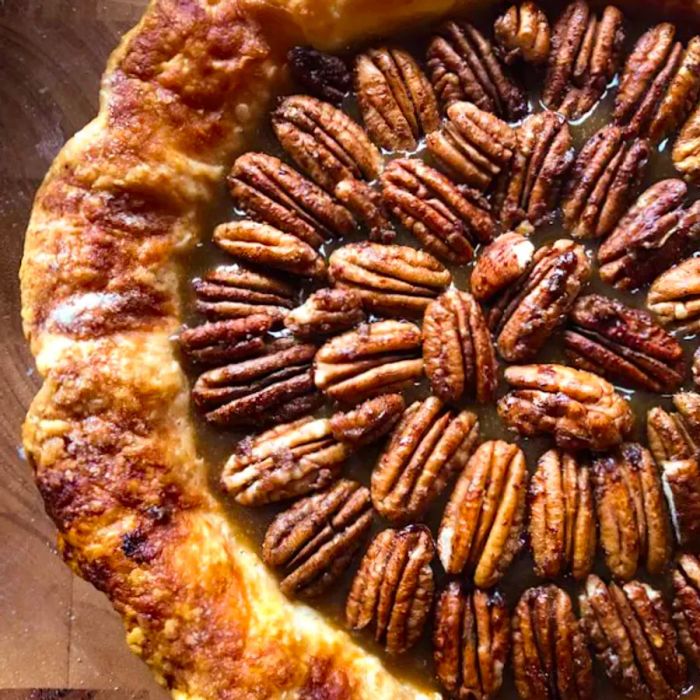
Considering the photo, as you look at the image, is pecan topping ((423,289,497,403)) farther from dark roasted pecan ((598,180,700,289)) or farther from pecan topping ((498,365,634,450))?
dark roasted pecan ((598,180,700,289))

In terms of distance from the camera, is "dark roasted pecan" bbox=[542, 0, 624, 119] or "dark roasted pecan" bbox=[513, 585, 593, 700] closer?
"dark roasted pecan" bbox=[513, 585, 593, 700]

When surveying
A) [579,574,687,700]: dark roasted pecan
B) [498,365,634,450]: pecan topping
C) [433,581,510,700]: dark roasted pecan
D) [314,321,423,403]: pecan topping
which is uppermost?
[314,321,423,403]: pecan topping

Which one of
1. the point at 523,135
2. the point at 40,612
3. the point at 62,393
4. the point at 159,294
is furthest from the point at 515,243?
the point at 40,612

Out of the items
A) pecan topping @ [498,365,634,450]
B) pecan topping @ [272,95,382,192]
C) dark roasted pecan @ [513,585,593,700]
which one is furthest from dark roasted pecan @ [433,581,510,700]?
pecan topping @ [272,95,382,192]

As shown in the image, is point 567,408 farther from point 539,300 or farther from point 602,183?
point 602,183

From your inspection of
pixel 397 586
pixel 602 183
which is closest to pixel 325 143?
pixel 602 183

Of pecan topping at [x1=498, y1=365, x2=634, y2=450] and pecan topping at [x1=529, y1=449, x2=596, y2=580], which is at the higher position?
pecan topping at [x1=498, y1=365, x2=634, y2=450]

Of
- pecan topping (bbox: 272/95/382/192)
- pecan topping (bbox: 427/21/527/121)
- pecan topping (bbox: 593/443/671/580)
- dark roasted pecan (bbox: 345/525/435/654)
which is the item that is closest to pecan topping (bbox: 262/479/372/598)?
dark roasted pecan (bbox: 345/525/435/654)
